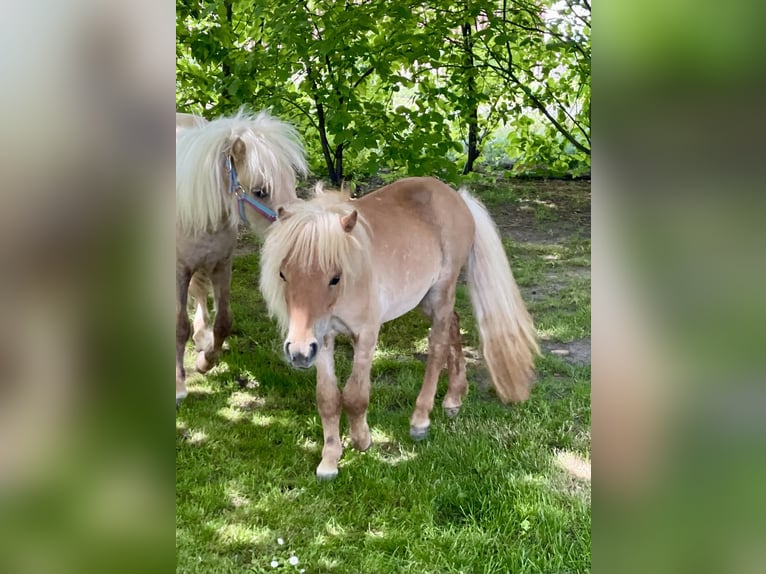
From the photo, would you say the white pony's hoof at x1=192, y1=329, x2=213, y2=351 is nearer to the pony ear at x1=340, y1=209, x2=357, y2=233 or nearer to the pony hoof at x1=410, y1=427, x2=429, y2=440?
the pony hoof at x1=410, y1=427, x2=429, y2=440

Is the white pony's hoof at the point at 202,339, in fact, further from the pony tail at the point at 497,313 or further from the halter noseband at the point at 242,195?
the pony tail at the point at 497,313

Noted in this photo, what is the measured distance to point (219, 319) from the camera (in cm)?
344

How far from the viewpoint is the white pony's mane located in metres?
2.78

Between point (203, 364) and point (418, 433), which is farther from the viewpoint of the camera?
point (203, 364)

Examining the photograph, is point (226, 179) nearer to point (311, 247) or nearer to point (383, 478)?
point (311, 247)

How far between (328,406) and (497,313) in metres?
1.07

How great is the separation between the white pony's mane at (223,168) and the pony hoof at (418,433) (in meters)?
1.28

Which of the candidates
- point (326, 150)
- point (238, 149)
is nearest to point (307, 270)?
point (238, 149)

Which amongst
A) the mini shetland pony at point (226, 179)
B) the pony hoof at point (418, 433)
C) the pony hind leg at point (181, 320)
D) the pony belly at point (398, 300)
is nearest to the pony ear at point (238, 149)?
the mini shetland pony at point (226, 179)

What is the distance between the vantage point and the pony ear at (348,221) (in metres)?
2.35
